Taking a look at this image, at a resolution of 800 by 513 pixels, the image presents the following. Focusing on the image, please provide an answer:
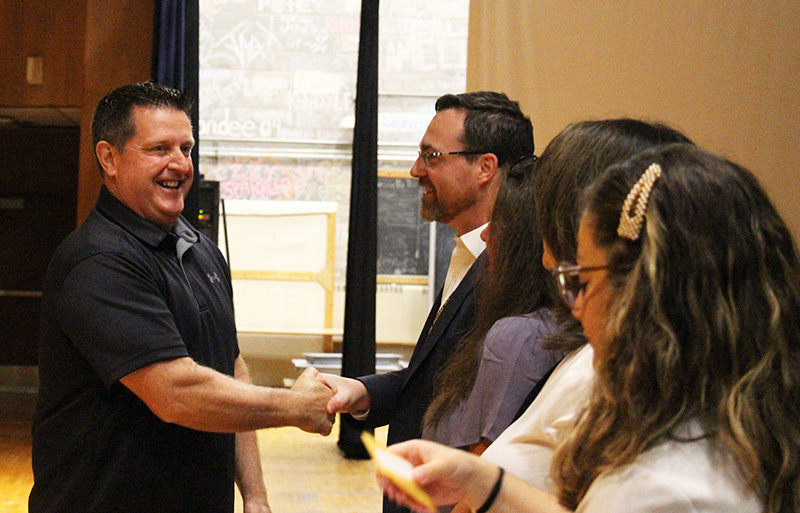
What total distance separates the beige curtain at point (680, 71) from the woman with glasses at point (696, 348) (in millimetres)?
942

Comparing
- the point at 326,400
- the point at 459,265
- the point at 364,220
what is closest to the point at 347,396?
the point at 326,400

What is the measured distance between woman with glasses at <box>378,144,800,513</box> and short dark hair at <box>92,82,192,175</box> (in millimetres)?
1519

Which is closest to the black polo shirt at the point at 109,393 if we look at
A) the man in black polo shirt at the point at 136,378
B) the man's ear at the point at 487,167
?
the man in black polo shirt at the point at 136,378

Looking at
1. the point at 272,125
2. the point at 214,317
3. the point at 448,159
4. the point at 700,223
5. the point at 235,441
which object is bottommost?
the point at 235,441

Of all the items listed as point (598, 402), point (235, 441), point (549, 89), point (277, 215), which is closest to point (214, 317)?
point (235, 441)

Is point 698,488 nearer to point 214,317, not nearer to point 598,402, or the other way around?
point 598,402

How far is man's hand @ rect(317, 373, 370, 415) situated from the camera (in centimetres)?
209

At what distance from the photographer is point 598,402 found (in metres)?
1.01

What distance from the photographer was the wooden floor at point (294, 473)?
4.89 m

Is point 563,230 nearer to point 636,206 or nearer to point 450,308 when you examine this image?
point 636,206

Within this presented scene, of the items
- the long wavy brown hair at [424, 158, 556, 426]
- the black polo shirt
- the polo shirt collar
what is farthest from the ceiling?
the long wavy brown hair at [424, 158, 556, 426]

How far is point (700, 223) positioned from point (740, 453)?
0.86 feet

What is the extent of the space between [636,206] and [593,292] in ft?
0.41

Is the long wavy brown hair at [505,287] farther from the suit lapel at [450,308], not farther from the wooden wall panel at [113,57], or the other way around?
the wooden wall panel at [113,57]
